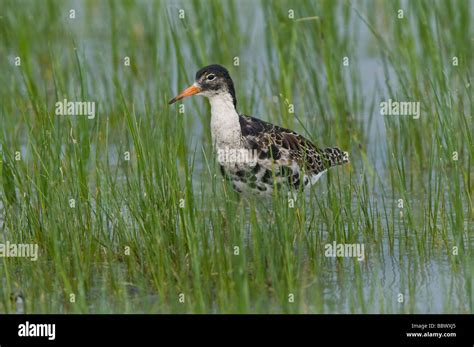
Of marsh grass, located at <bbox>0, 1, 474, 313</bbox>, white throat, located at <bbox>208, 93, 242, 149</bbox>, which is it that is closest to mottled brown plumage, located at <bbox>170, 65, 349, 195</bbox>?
white throat, located at <bbox>208, 93, 242, 149</bbox>

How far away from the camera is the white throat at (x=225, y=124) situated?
1124cm

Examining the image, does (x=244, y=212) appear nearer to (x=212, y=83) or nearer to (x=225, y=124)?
(x=225, y=124)

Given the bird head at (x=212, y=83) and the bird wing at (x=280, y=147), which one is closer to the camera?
the bird wing at (x=280, y=147)

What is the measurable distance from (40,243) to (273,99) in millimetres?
5099

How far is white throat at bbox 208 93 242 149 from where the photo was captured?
1124 centimetres

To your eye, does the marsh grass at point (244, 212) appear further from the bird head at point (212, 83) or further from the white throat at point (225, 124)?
the bird head at point (212, 83)

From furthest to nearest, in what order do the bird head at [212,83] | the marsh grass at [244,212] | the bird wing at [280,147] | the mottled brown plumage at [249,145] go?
the bird head at [212,83] → the bird wing at [280,147] → the mottled brown plumage at [249,145] → the marsh grass at [244,212]

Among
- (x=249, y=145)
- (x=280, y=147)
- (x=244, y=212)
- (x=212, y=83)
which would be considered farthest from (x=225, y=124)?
(x=244, y=212)

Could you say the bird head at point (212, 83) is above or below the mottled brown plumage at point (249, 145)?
above

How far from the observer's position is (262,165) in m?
11.2

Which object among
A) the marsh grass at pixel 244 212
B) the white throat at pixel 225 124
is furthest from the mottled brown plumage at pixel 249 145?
the marsh grass at pixel 244 212

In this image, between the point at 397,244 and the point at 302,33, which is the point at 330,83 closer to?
the point at 302,33

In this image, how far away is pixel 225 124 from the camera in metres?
11.3

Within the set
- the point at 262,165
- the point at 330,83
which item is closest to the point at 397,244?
the point at 262,165
